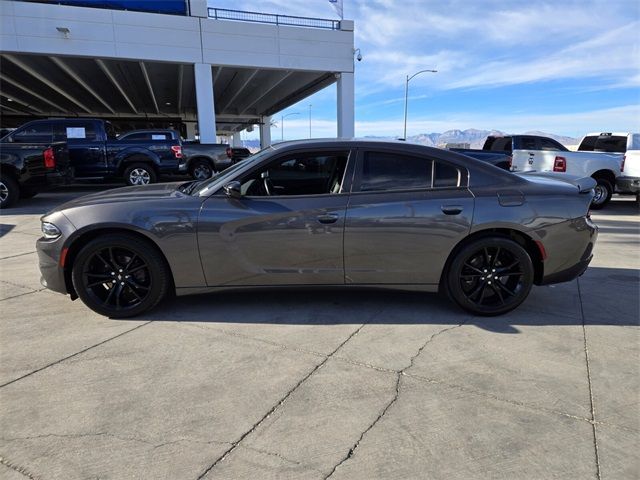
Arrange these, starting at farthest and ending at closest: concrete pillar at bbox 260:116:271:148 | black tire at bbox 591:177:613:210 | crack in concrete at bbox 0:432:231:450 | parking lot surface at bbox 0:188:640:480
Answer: concrete pillar at bbox 260:116:271:148, black tire at bbox 591:177:613:210, crack in concrete at bbox 0:432:231:450, parking lot surface at bbox 0:188:640:480

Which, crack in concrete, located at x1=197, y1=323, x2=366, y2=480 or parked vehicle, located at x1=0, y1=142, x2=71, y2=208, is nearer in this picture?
crack in concrete, located at x1=197, y1=323, x2=366, y2=480

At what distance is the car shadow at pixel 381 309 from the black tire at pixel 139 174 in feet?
31.7

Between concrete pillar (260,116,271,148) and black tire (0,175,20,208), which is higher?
concrete pillar (260,116,271,148)

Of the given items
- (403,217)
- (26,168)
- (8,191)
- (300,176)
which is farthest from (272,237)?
(8,191)

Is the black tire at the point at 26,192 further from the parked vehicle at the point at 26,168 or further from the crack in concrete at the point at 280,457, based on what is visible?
the crack in concrete at the point at 280,457

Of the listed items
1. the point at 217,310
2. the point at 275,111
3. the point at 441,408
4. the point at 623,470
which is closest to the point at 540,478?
the point at 623,470

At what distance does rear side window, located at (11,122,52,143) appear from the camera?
36.1 ft

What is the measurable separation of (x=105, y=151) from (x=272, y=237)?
35.1ft

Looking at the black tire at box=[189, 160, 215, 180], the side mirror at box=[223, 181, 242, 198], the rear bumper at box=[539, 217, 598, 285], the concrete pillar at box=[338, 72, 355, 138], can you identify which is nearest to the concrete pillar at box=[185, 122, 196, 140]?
the concrete pillar at box=[338, 72, 355, 138]

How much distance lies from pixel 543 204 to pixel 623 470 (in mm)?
2215

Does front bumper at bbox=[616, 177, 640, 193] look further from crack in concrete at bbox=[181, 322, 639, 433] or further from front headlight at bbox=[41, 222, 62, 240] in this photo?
front headlight at bbox=[41, 222, 62, 240]

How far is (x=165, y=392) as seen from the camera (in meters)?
2.74

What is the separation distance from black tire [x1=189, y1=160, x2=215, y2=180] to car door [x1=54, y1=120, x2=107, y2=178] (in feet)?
11.6

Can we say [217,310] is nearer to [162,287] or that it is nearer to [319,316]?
[162,287]
